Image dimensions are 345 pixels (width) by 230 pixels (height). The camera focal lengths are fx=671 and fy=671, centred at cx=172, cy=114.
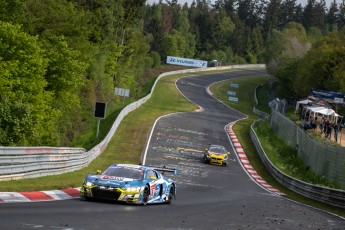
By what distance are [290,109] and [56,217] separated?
69701 mm

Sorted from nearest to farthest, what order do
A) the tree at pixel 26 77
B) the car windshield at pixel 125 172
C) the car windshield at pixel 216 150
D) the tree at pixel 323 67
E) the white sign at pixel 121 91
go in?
1. the car windshield at pixel 125 172
2. the tree at pixel 26 77
3. the car windshield at pixel 216 150
4. the white sign at pixel 121 91
5. the tree at pixel 323 67

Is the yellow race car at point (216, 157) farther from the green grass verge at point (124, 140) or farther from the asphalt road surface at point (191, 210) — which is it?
the green grass verge at point (124, 140)

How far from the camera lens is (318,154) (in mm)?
37625

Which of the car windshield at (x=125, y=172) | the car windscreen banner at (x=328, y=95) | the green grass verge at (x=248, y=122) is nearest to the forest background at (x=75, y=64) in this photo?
the green grass verge at (x=248, y=122)

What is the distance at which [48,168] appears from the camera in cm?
2706

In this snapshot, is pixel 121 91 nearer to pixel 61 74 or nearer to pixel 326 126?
pixel 61 74

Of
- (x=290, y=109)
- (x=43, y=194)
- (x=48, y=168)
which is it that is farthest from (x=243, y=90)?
(x=43, y=194)

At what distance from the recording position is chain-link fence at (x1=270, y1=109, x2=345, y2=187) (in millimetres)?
32491

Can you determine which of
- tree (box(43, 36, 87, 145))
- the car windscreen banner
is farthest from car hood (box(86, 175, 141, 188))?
the car windscreen banner

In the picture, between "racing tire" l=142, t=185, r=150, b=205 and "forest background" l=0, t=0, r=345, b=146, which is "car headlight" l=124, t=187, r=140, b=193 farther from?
"forest background" l=0, t=0, r=345, b=146

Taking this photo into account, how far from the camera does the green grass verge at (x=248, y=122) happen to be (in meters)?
32.1

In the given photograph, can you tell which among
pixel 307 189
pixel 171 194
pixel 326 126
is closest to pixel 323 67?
pixel 326 126

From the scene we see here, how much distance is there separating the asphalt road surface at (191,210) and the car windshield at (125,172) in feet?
3.48

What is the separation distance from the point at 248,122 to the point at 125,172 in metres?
54.9
